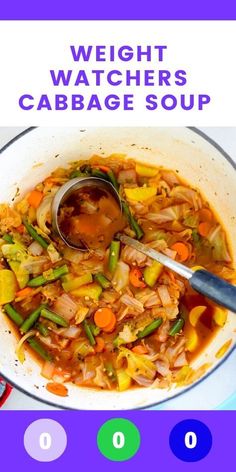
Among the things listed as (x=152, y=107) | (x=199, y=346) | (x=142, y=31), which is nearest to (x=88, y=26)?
(x=142, y=31)

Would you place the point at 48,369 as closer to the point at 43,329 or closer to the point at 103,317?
the point at 43,329

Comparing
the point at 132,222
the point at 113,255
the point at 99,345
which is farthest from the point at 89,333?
the point at 132,222

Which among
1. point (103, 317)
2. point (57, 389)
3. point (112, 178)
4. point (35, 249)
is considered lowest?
point (57, 389)

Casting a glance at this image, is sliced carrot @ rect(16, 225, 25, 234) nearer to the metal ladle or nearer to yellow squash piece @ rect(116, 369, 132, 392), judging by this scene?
the metal ladle

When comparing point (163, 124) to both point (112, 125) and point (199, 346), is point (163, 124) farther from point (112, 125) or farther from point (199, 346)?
point (199, 346)

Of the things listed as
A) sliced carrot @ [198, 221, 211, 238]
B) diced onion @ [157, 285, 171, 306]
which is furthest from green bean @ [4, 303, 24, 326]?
sliced carrot @ [198, 221, 211, 238]
